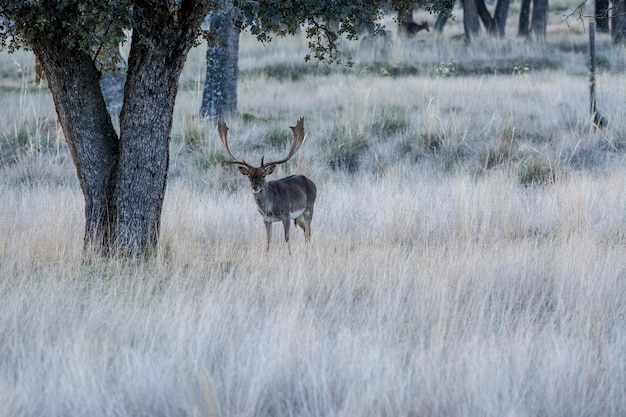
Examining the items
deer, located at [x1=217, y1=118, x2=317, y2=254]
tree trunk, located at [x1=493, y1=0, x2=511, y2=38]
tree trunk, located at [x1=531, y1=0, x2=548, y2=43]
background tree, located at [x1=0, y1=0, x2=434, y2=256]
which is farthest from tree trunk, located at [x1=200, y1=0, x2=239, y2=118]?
tree trunk, located at [x1=493, y1=0, x2=511, y2=38]

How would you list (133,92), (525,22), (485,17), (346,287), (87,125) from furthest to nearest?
(485,17)
(525,22)
(87,125)
(133,92)
(346,287)

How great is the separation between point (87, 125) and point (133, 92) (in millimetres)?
500

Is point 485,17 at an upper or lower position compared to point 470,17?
upper

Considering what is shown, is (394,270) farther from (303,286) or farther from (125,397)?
(125,397)

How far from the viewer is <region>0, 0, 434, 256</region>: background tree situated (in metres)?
7.39

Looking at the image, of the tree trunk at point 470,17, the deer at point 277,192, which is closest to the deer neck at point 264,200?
the deer at point 277,192

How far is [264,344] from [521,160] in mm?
8169

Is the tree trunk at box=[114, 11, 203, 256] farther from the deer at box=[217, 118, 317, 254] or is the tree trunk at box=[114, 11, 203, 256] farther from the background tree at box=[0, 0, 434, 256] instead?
the deer at box=[217, 118, 317, 254]

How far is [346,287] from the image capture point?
7.09 m

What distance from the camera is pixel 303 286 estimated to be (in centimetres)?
694

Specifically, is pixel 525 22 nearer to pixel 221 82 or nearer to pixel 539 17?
pixel 539 17

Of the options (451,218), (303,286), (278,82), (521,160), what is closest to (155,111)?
(303,286)

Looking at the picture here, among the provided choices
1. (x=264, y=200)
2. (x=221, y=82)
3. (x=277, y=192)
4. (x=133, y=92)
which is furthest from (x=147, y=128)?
(x=221, y=82)

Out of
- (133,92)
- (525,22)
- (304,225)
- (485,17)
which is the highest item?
(485,17)
